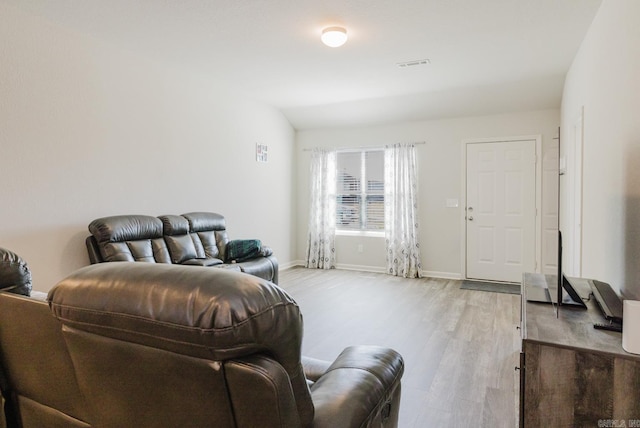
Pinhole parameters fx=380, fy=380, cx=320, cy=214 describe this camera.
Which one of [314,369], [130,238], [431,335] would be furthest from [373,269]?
[314,369]

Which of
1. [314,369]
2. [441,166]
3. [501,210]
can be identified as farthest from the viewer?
[441,166]

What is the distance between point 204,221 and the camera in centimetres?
450

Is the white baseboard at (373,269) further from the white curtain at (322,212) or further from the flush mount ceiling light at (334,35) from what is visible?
the flush mount ceiling light at (334,35)

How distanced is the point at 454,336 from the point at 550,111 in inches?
143

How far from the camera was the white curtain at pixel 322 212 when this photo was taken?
6.51 m

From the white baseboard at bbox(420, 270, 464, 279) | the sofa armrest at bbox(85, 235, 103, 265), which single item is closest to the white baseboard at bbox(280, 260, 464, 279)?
the white baseboard at bbox(420, 270, 464, 279)

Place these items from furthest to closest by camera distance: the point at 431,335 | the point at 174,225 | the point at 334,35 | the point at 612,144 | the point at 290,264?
the point at 290,264
the point at 174,225
the point at 431,335
the point at 334,35
the point at 612,144

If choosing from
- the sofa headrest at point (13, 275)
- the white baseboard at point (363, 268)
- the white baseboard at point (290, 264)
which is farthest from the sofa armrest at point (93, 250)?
the white baseboard at point (363, 268)

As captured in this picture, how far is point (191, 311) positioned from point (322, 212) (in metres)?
5.80

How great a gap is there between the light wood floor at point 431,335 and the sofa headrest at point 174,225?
1.56 meters

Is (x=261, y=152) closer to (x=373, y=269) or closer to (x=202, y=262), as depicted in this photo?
(x=202, y=262)

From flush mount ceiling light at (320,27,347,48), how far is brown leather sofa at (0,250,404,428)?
112 inches

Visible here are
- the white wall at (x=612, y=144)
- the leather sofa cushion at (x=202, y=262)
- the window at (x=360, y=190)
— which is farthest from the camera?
the window at (x=360, y=190)

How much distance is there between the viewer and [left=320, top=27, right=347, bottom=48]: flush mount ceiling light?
3197 millimetres
